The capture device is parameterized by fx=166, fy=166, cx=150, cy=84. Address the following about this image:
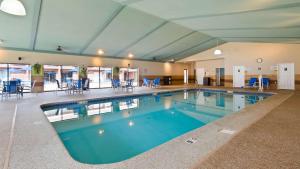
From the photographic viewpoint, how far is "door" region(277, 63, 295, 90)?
10.2 meters

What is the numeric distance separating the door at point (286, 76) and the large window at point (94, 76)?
39.4 ft

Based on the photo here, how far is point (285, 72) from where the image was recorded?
1037 cm

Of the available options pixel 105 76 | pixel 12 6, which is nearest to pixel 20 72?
pixel 105 76

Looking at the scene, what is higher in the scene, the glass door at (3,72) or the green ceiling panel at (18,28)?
the green ceiling panel at (18,28)

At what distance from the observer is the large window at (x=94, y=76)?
11.5 meters

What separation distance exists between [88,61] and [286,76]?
12.7 meters

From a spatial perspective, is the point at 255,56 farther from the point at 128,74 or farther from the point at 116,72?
the point at 116,72

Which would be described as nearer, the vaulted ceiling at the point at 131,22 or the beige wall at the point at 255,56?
the vaulted ceiling at the point at 131,22

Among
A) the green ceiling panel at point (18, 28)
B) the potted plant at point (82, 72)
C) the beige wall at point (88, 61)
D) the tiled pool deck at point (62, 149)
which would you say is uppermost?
the green ceiling panel at point (18, 28)

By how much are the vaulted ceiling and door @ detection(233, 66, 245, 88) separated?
406 cm

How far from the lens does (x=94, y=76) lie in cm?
1178

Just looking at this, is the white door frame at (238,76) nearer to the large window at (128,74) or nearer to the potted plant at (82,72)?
the large window at (128,74)

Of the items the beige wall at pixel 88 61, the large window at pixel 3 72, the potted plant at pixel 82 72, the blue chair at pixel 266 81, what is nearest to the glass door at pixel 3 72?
the large window at pixel 3 72

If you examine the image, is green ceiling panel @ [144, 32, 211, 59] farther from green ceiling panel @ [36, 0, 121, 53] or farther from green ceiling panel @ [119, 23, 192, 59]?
green ceiling panel @ [36, 0, 121, 53]
